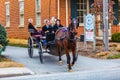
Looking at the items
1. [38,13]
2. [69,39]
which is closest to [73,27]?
[69,39]

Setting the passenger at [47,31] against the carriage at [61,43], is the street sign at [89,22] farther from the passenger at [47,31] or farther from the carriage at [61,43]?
the carriage at [61,43]

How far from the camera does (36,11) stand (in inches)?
1268

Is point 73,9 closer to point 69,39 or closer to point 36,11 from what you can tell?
point 36,11

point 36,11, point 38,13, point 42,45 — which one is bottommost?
point 42,45

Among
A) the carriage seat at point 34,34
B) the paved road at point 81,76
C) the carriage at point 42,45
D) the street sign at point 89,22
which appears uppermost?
the street sign at point 89,22

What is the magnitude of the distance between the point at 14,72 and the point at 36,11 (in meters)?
17.4

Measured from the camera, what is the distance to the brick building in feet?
98.0

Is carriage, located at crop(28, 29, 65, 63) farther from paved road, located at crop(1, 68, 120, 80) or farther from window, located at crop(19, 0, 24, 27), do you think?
window, located at crop(19, 0, 24, 27)

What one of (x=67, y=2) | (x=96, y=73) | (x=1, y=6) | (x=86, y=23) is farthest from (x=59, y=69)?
(x=1, y=6)

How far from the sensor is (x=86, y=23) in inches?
879

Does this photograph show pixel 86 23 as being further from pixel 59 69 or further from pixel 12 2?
pixel 12 2

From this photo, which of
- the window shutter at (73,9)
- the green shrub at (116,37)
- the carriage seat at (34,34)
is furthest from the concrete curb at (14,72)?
the window shutter at (73,9)

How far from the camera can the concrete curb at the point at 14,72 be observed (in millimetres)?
14874

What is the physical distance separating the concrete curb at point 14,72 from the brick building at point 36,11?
1392cm
